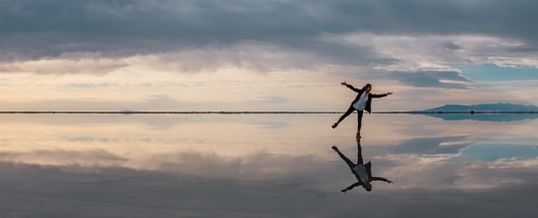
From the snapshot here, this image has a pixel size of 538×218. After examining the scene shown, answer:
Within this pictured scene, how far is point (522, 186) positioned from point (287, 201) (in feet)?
13.3

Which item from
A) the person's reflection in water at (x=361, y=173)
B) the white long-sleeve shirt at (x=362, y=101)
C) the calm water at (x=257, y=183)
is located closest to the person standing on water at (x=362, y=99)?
the white long-sleeve shirt at (x=362, y=101)

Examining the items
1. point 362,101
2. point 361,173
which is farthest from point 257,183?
point 362,101

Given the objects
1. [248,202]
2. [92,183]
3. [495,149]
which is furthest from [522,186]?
[495,149]

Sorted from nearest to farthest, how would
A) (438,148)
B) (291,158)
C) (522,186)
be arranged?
(522,186), (291,158), (438,148)

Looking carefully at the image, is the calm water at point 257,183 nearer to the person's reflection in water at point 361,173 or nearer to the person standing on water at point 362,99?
the person's reflection in water at point 361,173

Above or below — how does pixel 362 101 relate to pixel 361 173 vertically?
above

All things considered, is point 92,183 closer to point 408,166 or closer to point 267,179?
point 267,179

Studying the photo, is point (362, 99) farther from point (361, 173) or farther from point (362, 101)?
point (361, 173)

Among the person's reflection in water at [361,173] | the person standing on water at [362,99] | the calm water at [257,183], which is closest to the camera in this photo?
the calm water at [257,183]

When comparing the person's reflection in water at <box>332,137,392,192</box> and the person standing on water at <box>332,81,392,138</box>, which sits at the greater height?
the person standing on water at <box>332,81,392,138</box>

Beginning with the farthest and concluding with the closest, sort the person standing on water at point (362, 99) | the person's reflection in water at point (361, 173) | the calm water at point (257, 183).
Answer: the person standing on water at point (362, 99)
the person's reflection in water at point (361, 173)
the calm water at point (257, 183)

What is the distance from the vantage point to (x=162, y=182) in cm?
1089

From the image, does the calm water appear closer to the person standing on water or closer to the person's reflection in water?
the person's reflection in water

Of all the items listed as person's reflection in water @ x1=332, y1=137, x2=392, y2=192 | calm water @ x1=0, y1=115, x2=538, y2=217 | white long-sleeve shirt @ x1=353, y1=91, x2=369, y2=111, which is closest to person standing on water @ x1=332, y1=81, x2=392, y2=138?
white long-sleeve shirt @ x1=353, y1=91, x2=369, y2=111
